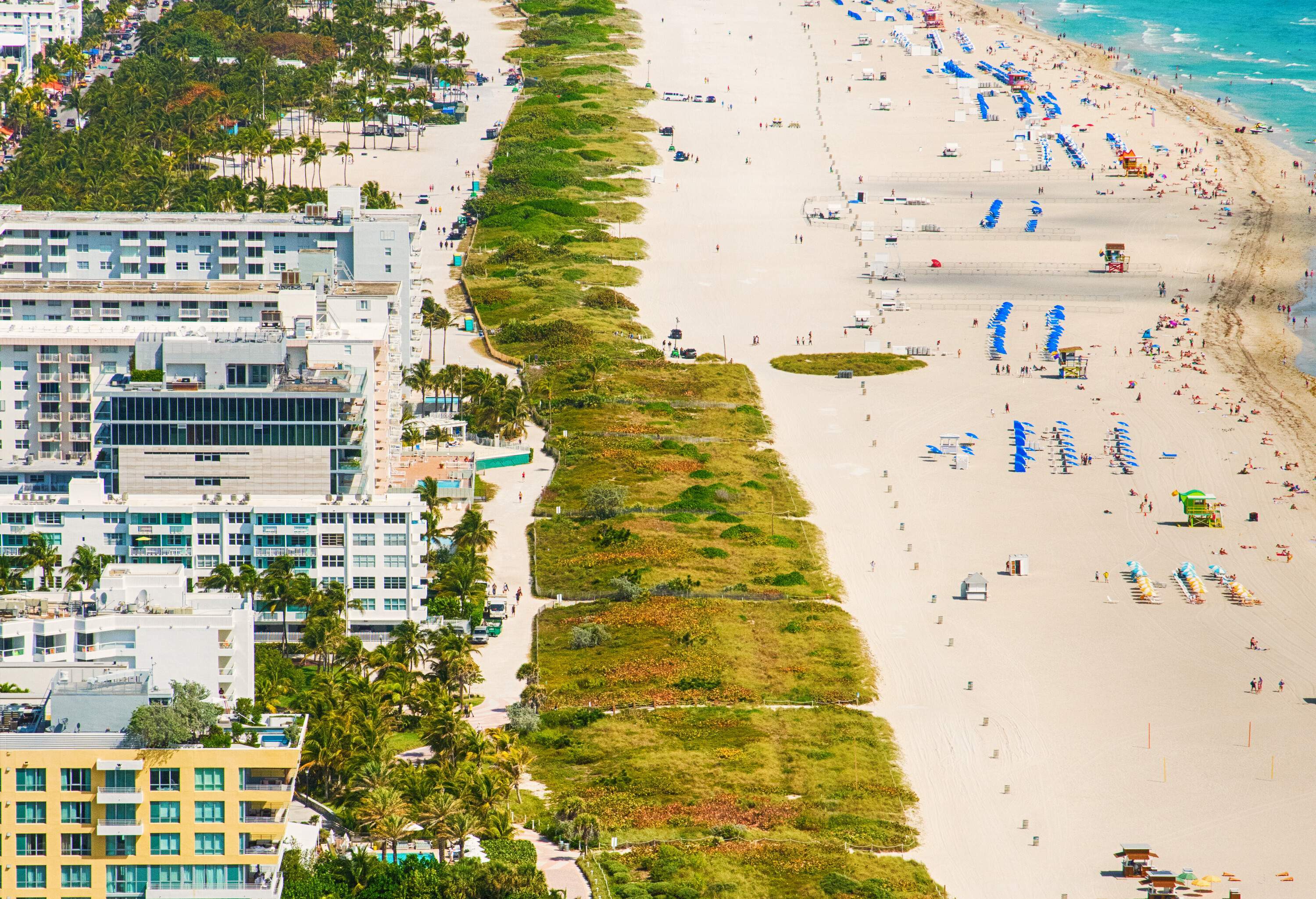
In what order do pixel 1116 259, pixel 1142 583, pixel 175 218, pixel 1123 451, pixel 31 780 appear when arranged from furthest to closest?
1. pixel 1116 259
2. pixel 175 218
3. pixel 1123 451
4. pixel 1142 583
5. pixel 31 780

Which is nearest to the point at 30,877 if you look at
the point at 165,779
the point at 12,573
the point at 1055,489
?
the point at 165,779

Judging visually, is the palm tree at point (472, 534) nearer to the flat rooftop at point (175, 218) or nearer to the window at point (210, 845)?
the flat rooftop at point (175, 218)

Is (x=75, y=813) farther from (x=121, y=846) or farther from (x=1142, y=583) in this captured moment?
(x=1142, y=583)

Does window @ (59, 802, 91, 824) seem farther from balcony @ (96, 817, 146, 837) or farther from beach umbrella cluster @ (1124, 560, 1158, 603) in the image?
beach umbrella cluster @ (1124, 560, 1158, 603)

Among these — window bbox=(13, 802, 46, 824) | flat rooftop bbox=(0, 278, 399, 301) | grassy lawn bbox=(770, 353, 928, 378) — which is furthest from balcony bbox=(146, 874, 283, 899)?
grassy lawn bbox=(770, 353, 928, 378)

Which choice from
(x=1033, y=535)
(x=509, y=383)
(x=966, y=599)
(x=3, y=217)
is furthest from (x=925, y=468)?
(x=3, y=217)

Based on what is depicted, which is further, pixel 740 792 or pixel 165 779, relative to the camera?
pixel 740 792
